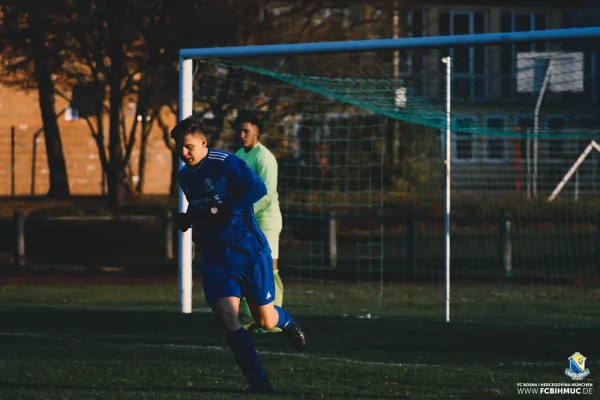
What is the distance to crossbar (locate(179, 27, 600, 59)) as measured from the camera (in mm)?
11438

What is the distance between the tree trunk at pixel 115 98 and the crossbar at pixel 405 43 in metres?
9.50

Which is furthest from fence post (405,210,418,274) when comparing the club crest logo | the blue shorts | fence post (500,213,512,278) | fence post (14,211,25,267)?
the blue shorts

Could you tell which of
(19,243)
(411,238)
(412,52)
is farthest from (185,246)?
(412,52)

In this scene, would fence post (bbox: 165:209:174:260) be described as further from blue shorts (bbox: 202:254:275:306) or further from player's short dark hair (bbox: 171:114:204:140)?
player's short dark hair (bbox: 171:114:204:140)

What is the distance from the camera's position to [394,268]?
69.1ft

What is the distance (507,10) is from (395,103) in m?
31.4

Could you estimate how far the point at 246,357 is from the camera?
8.26 meters

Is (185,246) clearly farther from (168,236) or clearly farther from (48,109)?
(48,109)

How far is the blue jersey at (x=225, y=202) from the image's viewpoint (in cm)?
848

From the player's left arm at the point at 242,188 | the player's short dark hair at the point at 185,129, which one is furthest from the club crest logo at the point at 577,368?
the player's short dark hair at the point at 185,129

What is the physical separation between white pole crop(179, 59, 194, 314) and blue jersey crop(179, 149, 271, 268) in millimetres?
5365

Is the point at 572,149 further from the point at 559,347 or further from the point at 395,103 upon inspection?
the point at 559,347

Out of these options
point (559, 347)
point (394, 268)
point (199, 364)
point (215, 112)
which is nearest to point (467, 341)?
point (559, 347)

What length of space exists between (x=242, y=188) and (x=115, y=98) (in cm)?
1644
